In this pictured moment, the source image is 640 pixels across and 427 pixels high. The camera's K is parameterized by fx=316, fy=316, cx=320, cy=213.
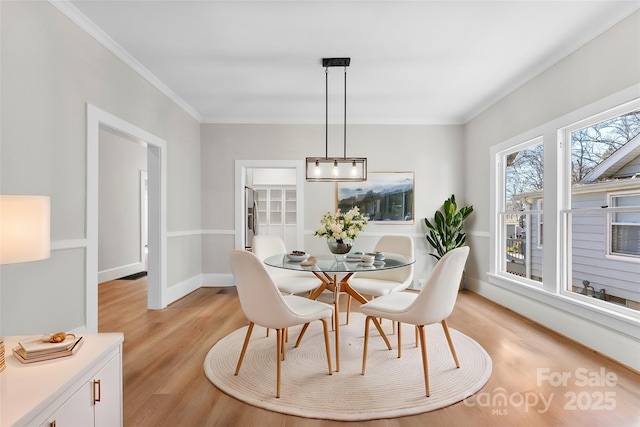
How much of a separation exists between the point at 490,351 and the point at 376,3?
2876mm

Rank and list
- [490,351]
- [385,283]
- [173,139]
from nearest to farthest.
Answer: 1. [490,351]
2. [385,283]
3. [173,139]

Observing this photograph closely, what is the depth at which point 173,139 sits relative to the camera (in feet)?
13.5

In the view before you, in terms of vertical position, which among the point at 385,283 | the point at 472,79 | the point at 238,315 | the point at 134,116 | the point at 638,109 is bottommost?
the point at 238,315

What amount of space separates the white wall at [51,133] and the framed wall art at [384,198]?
10.2ft

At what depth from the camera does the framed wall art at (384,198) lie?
4.95 metres

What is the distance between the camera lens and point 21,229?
1.13 metres

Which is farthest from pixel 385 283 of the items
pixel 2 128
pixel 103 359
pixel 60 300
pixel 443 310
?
pixel 2 128

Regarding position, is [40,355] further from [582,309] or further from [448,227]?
[448,227]

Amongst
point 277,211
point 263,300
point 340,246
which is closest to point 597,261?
Answer: point 340,246

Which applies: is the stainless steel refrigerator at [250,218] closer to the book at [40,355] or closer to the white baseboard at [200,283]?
the white baseboard at [200,283]

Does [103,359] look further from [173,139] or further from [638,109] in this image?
[638,109]

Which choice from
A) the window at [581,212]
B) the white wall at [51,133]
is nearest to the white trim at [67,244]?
the white wall at [51,133]

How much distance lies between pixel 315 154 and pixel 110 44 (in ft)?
9.40

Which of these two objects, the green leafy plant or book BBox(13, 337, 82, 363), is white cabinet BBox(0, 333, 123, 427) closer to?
book BBox(13, 337, 82, 363)
